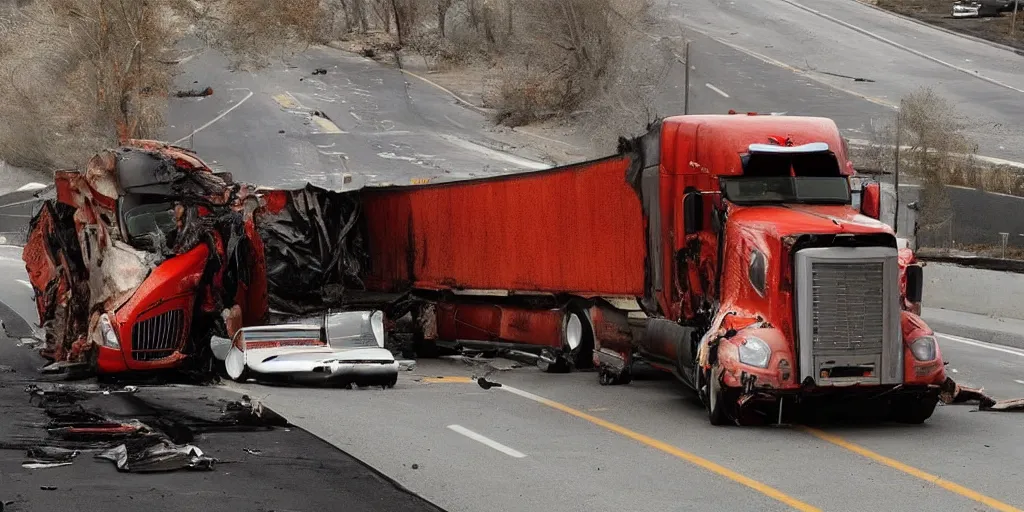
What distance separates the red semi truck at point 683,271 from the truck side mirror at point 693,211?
0.02 meters

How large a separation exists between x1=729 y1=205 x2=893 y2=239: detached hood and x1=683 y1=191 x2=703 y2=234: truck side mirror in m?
0.40

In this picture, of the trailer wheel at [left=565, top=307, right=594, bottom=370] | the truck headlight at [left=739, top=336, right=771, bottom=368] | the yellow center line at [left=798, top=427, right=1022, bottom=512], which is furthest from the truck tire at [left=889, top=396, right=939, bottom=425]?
the trailer wheel at [left=565, top=307, right=594, bottom=370]

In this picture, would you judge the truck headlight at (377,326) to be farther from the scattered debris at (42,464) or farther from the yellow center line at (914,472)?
the scattered debris at (42,464)

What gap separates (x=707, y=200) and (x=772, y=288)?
170cm

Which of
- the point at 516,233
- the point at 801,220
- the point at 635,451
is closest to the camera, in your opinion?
the point at 635,451

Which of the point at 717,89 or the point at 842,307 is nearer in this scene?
the point at 842,307

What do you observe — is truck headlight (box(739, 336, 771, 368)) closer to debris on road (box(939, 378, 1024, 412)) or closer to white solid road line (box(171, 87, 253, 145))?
debris on road (box(939, 378, 1024, 412))

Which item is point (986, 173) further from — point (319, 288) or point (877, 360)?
point (877, 360)

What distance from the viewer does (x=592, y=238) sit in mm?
18312

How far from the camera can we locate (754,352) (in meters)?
13.7

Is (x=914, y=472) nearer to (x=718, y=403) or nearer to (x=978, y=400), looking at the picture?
(x=718, y=403)

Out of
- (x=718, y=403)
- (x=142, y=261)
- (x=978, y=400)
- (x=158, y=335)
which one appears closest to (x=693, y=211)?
(x=718, y=403)

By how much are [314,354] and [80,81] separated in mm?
43670

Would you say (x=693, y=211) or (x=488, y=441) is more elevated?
(x=693, y=211)
